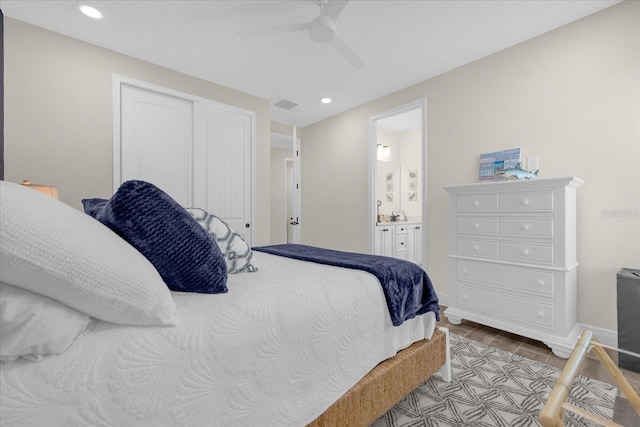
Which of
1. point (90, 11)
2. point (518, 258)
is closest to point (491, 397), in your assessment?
point (518, 258)

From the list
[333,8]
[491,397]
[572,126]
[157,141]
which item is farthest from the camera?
[157,141]

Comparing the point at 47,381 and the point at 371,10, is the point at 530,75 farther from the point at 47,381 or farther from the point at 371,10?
the point at 47,381

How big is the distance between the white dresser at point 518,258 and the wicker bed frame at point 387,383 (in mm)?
1003

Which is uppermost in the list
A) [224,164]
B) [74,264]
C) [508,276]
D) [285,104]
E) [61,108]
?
[285,104]

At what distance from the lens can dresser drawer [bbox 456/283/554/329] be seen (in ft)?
6.95

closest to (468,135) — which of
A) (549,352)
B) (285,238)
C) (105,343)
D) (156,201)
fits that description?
(549,352)

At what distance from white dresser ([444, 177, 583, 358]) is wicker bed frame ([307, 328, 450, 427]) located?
1.00m

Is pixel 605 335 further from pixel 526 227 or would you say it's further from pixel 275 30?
pixel 275 30

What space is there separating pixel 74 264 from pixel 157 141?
2.86 metres

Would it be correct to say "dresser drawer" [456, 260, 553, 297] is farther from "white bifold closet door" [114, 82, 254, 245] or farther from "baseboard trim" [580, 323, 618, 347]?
"white bifold closet door" [114, 82, 254, 245]

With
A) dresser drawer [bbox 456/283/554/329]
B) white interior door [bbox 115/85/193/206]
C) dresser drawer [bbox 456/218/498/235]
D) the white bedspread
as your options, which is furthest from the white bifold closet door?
dresser drawer [bbox 456/283/554/329]

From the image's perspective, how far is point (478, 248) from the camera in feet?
8.13

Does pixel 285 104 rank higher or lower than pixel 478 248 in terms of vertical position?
higher

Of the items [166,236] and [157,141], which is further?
[157,141]
